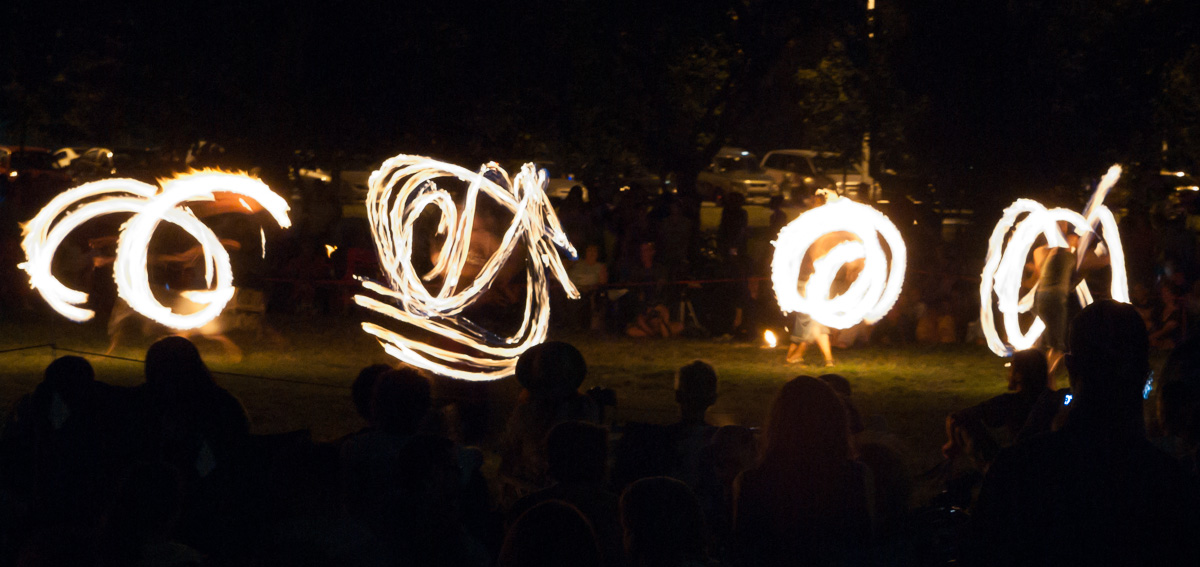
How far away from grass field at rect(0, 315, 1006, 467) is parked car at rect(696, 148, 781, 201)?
1843 centimetres

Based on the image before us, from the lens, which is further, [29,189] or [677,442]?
[29,189]

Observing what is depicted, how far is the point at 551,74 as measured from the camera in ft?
51.3

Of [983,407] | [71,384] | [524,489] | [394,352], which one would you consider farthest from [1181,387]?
[394,352]

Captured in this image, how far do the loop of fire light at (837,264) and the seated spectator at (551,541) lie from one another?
8.31m

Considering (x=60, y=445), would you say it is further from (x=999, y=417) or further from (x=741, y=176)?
(x=741, y=176)

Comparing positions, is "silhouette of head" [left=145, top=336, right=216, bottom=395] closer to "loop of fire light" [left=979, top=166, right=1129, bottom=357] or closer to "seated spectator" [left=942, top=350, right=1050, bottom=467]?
"seated spectator" [left=942, top=350, right=1050, bottom=467]

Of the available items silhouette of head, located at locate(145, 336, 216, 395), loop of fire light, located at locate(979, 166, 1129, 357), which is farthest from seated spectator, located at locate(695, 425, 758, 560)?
loop of fire light, located at locate(979, 166, 1129, 357)

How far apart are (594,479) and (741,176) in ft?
92.6

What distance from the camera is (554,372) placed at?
552 centimetres

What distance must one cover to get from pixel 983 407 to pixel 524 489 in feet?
7.59

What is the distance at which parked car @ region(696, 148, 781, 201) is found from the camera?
1225 inches

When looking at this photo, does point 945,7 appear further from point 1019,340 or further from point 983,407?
point 983,407

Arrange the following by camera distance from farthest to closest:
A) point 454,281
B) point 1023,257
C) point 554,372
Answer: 1. point 1023,257
2. point 454,281
3. point 554,372

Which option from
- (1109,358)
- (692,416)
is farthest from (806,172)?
(1109,358)
